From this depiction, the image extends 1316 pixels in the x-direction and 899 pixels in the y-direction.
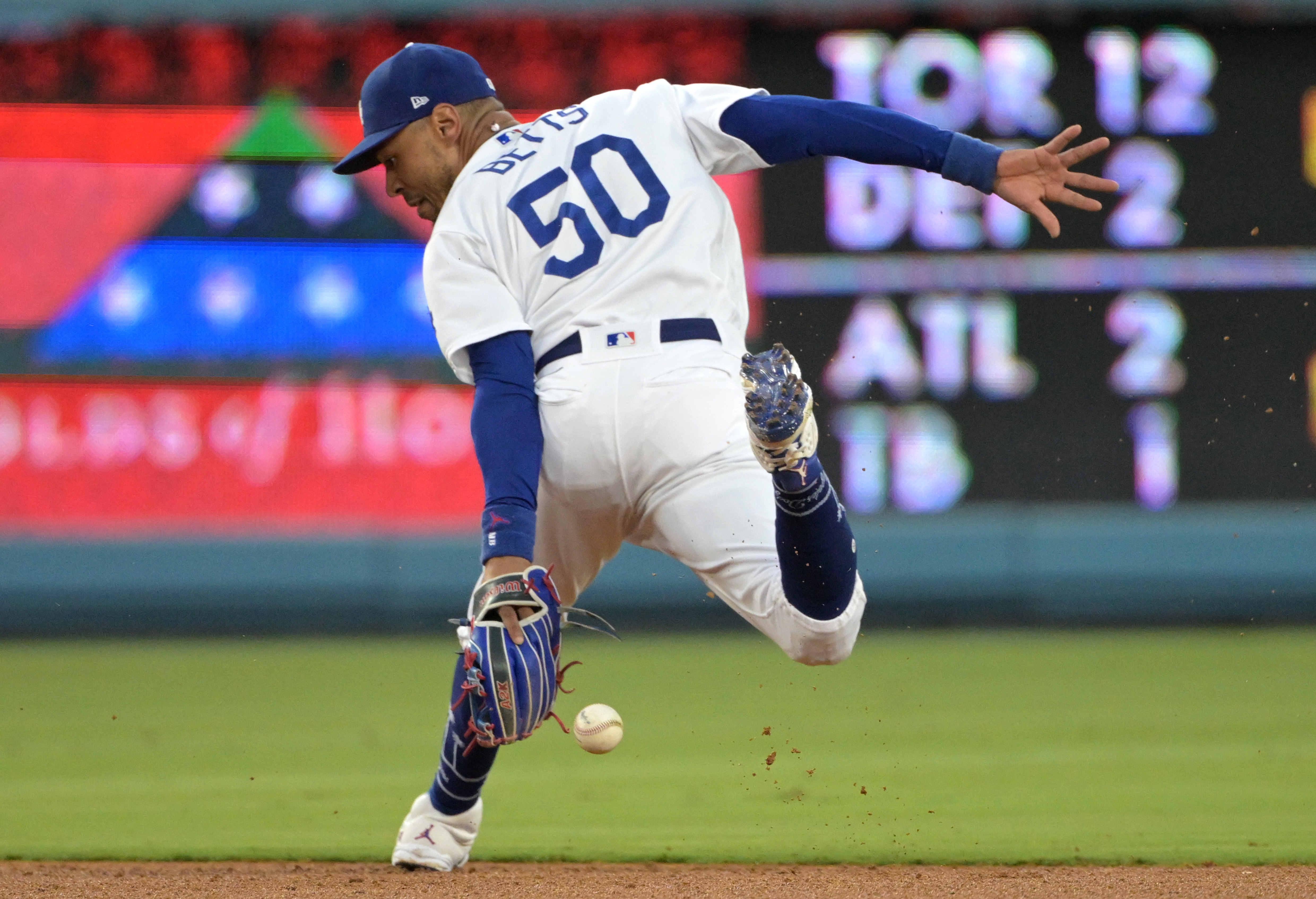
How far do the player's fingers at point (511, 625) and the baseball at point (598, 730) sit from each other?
281 millimetres

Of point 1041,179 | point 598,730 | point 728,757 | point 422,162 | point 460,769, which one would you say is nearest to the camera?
point 1041,179

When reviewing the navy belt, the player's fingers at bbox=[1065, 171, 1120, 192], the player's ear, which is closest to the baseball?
the navy belt

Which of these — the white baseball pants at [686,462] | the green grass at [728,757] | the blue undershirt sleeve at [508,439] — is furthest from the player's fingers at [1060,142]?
the green grass at [728,757]

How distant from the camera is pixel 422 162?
2590 mm

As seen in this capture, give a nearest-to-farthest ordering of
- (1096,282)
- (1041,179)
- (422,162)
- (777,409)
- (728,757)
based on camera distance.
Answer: (777,409) → (1041,179) → (422,162) → (728,757) → (1096,282)

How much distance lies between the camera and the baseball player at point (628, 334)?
228 centimetres

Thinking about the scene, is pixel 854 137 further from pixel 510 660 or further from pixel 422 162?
pixel 510 660

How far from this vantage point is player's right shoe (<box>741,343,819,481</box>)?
212 cm

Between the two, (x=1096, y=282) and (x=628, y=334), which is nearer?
(x=628, y=334)

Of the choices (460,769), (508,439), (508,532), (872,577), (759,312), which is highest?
(508,439)

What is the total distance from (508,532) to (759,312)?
4.61 m

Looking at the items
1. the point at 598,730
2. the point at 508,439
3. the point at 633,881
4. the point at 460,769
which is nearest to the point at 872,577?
the point at 633,881

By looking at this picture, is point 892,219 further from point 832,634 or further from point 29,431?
point 832,634

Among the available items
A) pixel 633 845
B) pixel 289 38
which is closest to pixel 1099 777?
pixel 633 845
